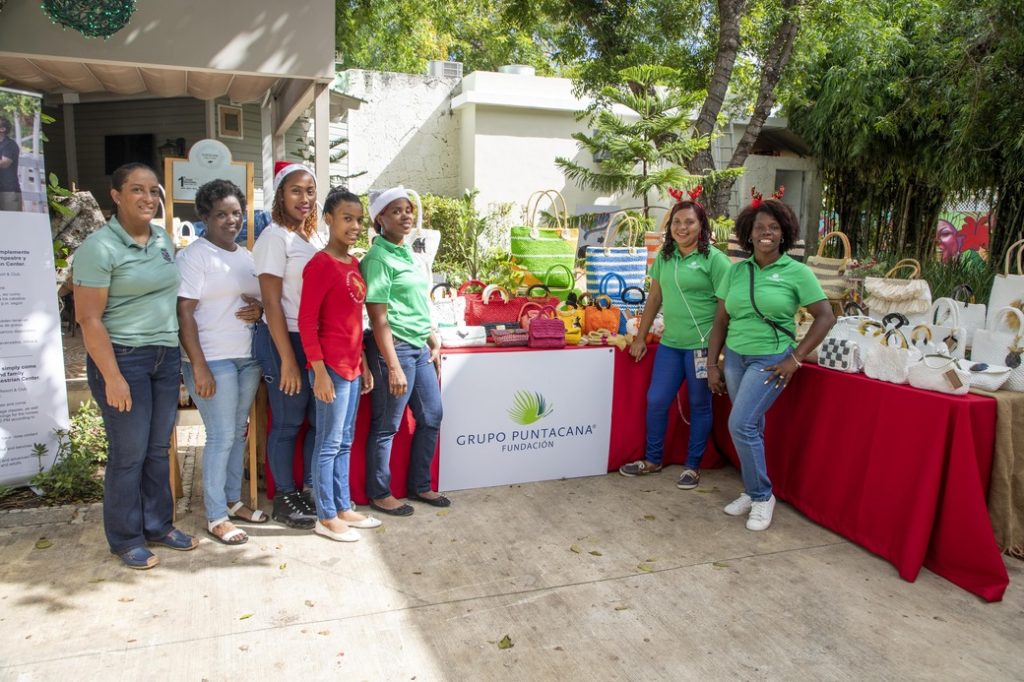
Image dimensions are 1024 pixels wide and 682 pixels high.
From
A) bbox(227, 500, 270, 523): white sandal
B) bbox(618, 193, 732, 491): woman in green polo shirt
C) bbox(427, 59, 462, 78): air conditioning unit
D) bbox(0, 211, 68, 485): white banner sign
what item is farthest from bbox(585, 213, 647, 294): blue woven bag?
bbox(427, 59, 462, 78): air conditioning unit

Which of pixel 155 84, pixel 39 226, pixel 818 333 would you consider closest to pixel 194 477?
pixel 39 226

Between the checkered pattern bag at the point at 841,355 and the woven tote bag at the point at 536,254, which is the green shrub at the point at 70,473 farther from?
the checkered pattern bag at the point at 841,355

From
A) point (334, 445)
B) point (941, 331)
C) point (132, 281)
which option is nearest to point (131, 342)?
point (132, 281)

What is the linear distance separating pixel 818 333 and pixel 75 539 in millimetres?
3778

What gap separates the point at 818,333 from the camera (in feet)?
12.2

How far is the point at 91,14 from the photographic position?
17.2 feet

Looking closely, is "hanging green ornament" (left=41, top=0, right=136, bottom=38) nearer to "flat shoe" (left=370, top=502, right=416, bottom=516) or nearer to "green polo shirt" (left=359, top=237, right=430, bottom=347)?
"green polo shirt" (left=359, top=237, right=430, bottom=347)

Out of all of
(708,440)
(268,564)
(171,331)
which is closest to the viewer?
(171,331)

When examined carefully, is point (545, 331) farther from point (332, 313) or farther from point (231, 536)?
point (231, 536)

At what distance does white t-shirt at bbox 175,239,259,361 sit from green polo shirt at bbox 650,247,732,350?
2334 millimetres

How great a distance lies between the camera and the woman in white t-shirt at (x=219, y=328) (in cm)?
332

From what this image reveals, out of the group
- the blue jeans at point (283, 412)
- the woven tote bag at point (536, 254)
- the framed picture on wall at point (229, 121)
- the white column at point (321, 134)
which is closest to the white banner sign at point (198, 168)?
the blue jeans at point (283, 412)

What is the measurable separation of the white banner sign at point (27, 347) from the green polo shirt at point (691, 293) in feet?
11.6

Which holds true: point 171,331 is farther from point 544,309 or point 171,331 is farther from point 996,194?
point 996,194
